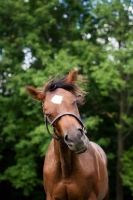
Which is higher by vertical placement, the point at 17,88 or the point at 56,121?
the point at 17,88

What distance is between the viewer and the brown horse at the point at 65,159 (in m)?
3.75

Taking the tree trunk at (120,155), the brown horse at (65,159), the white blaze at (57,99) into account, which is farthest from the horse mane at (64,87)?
the tree trunk at (120,155)

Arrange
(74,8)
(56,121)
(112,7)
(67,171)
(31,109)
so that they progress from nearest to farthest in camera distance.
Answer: (56,121) < (67,171) < (112,7) < (31,109) < (74,8)

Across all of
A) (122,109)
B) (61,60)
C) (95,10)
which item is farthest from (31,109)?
(95,10)

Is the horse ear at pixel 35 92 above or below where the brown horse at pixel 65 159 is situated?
above

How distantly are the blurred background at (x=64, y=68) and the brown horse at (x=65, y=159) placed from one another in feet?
23.5

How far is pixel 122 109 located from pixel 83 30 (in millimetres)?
3242

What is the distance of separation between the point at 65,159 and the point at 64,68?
25.2 ft

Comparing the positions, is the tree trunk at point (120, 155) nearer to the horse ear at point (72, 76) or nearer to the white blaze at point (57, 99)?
the horse ear at point (72, 76)

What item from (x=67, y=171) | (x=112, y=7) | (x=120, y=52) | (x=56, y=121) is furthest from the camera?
(x=112, y=7)

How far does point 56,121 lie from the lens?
3.68 meters

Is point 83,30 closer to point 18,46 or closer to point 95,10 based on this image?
point 95,10

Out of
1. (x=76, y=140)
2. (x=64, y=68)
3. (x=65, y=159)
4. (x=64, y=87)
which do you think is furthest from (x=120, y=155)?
(x=76, y=140)

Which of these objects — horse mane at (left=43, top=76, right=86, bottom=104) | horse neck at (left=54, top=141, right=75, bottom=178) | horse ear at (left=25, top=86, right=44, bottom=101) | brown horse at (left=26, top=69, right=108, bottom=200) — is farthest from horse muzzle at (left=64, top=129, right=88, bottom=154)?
horse ear at (left=25, top=86, right=44, bottom=101)
